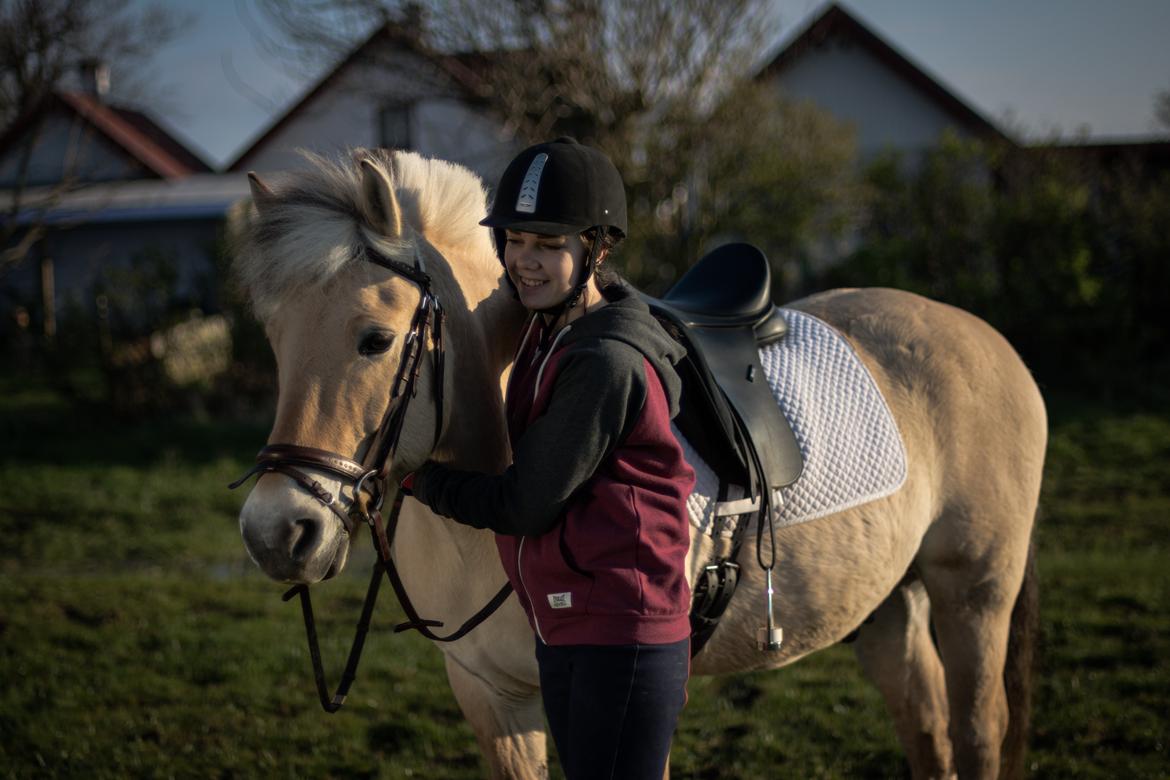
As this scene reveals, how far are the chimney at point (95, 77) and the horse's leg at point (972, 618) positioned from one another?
6.92m

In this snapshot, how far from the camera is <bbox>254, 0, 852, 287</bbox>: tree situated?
9766 mm

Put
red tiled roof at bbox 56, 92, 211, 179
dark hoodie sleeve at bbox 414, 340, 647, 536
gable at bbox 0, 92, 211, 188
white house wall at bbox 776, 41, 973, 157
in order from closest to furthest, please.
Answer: dark hoodie sleeve at bbox 414, 340, 647, 536 → gable at bbox 0, 92, 211, 188 → white house wall at bbox 776, 41, 973, 157 → red tiled roof at bbox 56, 92, 211, 179

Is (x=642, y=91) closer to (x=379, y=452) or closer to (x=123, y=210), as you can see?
(x=379, y=452)

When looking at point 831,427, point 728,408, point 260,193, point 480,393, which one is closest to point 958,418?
point 831,427

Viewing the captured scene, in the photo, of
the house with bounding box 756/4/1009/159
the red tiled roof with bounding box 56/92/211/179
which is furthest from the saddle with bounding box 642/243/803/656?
the red tiled roof with bounding box 56/92/211/179

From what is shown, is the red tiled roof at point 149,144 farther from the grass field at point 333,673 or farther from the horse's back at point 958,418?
the horse's back at point 958,418

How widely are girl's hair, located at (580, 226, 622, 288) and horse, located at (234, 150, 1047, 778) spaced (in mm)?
310

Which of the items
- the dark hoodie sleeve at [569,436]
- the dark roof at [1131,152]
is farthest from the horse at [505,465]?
the dark roof at [1131,152]

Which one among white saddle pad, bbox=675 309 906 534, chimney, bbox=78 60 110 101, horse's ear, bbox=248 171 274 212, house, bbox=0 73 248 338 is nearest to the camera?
horse's ear, bbox=248 171 274 212

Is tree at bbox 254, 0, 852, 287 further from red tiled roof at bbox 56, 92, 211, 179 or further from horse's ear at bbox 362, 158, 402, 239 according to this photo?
red tiled roof at bbox 56, 92, 211, 179

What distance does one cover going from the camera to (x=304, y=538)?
179 cm

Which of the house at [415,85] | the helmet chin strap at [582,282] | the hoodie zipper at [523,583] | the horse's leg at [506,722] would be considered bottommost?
the horse's leg at [506,722]

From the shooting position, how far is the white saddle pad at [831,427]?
2.49m

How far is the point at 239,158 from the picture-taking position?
23.2 m
